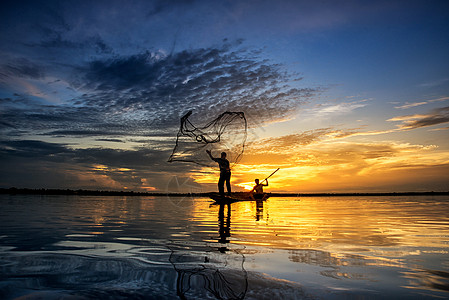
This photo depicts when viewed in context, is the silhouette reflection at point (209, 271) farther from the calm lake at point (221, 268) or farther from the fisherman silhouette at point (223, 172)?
the fisherman silhouette at point (223, 172)

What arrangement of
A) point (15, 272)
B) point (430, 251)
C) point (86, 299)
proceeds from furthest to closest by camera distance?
point (430, 251) → point (15, 272) → point (86, 299)

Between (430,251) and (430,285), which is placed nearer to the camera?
(430,285)

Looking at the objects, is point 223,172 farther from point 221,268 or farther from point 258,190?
point 221,268

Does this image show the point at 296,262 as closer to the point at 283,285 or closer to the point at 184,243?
the point at 283,285

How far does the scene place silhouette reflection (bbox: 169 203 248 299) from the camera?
11.1 feet

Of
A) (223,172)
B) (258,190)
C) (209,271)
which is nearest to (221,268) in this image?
(209,271)

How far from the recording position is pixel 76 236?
304 inches

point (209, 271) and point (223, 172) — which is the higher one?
point (223, 172)

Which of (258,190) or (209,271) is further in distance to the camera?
(258,190)

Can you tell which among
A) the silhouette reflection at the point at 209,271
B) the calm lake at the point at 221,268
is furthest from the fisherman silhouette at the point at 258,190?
the silhouette reflection at the point at 209,271

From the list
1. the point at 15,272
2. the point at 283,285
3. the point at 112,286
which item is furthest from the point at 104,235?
the point at 283,285

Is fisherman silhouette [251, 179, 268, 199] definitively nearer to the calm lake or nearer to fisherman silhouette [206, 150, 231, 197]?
fisherman silhouette [206, 150, 231, 197]

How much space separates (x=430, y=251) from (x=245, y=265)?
4.18m

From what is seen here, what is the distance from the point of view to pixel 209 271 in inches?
168
